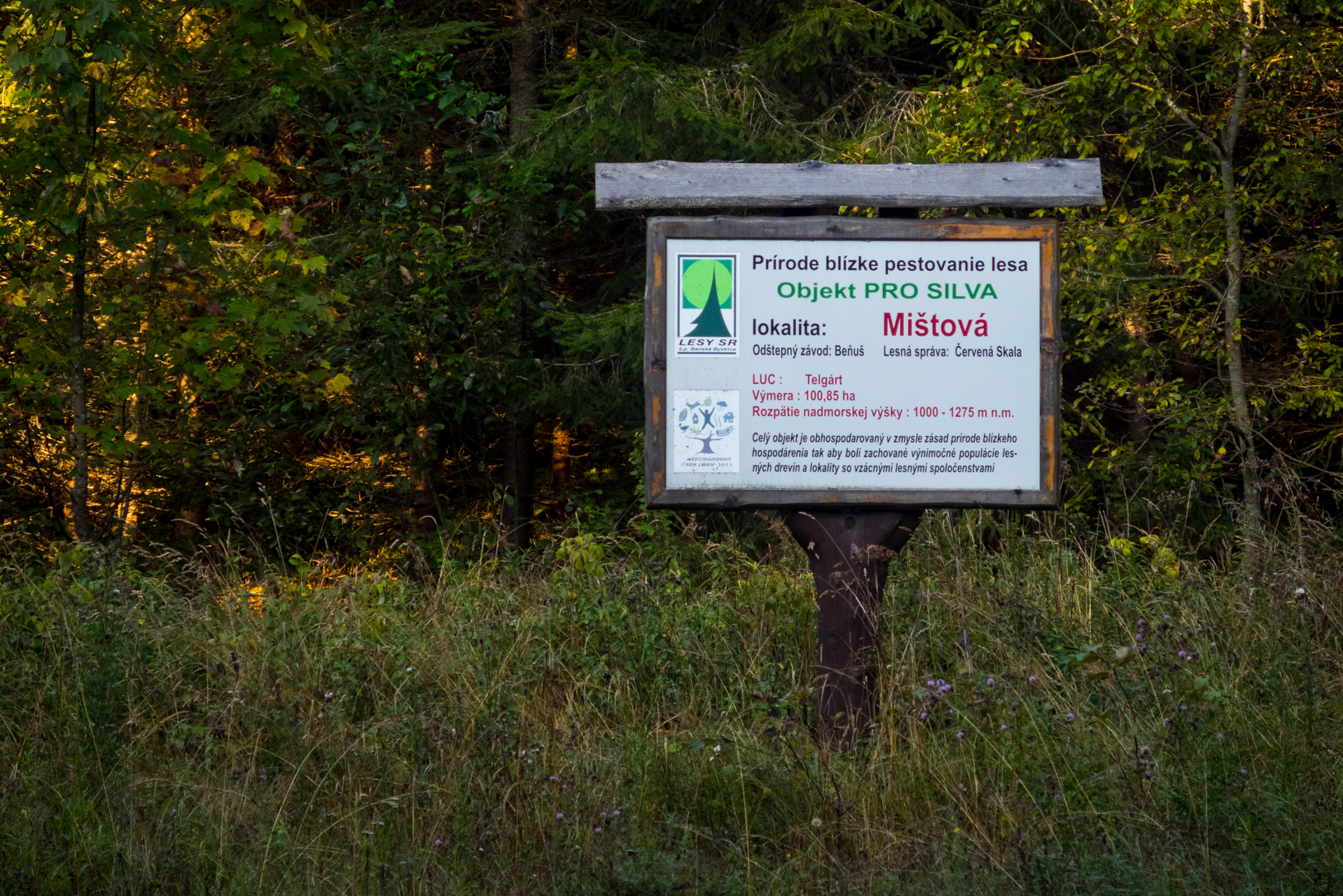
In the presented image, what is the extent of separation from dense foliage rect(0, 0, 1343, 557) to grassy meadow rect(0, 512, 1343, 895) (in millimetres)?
1806

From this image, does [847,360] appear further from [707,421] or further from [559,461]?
[559,461]

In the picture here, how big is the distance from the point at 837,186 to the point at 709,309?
66 centimetres

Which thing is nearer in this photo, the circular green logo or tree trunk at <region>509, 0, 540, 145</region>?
the circular green logo

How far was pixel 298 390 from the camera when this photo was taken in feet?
33.1

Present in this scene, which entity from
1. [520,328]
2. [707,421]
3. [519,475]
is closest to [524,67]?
[520,328]

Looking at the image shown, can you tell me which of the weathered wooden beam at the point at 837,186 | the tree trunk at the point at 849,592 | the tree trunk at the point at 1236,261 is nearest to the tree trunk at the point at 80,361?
the weathered wooden beam at the point at 837,186

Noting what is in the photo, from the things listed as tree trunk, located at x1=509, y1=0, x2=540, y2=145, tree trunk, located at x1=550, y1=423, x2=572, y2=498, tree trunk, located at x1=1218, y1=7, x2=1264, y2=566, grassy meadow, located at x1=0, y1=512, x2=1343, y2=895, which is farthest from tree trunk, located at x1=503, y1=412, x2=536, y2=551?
tree trunk, located at x1=1218, y1=7, x2=1264, y2=566

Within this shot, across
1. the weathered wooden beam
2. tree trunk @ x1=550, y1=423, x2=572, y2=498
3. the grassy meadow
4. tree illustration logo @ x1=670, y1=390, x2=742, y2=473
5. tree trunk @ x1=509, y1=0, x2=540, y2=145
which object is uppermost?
tree trunk @ x1=509, y1=0, x2=540, y2=145

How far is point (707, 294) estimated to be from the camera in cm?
415

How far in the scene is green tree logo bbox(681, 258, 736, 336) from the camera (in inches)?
163

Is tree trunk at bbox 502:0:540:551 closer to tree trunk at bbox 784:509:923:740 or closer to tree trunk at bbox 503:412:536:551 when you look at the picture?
tree trunk at bbox 503:412:536:551

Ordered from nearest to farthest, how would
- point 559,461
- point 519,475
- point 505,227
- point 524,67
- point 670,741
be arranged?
point 670,741 → point 505,227 → point 524,67 → point 519,475 → point 559,461

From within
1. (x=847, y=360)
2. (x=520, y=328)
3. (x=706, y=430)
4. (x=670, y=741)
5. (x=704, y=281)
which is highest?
(x=520, y=328)

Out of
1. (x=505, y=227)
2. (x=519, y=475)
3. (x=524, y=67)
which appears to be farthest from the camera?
(x=519, y=475)
